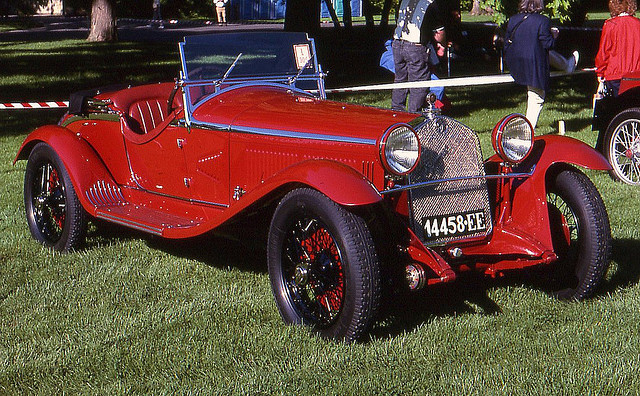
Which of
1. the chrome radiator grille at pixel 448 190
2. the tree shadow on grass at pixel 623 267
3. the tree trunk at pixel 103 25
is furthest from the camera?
the tree trunk at pixel 103 25

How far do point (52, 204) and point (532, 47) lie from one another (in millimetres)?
5898

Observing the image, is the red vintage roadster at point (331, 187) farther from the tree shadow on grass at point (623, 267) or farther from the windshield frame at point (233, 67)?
the tree shadow on grass at point (623, 267)

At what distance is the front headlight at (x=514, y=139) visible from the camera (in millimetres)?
4691

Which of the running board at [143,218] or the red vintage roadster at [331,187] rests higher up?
the red vintage roadster at [331,187]

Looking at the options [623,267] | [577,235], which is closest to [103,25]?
[623,267]

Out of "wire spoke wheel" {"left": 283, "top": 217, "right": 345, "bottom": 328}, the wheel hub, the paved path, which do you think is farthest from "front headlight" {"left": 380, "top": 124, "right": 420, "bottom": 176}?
the paved path

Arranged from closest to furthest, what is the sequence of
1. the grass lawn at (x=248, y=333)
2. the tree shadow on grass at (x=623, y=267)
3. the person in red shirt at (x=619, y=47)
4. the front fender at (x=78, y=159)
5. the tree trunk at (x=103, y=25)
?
the grass lawn at (x=248, y=333), the tree shadow on grass at (x=623, y=267), the front fender at (x=78, y=159), the person in red shirt at (x=619, y=47), the tree trunk at (x=103, y=25)

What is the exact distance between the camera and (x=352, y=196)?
3939mm

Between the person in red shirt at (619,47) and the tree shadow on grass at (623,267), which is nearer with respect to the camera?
the tree shadow on grass at (623,267)

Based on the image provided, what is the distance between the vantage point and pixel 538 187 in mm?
4730

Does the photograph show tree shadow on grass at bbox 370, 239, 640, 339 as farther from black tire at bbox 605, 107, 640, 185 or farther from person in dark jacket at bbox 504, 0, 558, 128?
person in dark jacket at bbox 504, 0, 558, 128

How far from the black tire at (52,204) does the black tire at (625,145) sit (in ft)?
16.0

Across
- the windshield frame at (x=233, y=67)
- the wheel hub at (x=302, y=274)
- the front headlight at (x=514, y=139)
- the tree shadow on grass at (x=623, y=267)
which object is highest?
the windshield frame at (x=233, y=67)

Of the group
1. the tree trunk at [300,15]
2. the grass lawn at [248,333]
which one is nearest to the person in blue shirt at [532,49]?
the grass lawn at [248,333]
